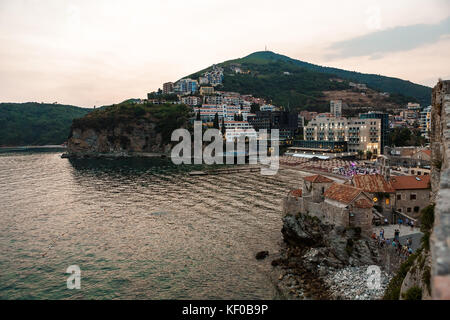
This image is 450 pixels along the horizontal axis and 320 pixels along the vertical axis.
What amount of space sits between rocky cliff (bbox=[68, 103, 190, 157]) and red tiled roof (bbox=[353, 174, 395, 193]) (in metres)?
123

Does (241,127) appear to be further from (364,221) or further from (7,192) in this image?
(364,221)

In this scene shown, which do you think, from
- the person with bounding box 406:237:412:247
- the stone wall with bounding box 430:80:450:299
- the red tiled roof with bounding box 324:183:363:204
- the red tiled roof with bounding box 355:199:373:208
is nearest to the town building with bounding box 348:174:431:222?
the red tiled roof with bounding box 324:183:363:204

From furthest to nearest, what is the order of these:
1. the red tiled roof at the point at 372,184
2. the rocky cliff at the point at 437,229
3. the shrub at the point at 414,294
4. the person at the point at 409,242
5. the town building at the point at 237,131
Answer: the town building at the point at 237,131 < the red tiled roof at the point at 372,184 < the person at the point at 409,242 < the shrub at the point at 414,294 < the rocky cliff at the point at 437,229

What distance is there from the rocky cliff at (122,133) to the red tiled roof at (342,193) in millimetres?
125983

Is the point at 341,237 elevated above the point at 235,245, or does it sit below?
above

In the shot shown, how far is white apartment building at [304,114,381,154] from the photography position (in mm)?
111875

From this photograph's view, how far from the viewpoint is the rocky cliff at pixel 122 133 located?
154 meters

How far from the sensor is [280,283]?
25.1 metres

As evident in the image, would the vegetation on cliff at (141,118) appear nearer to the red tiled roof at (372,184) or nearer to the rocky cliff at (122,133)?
the rocky cliff at (122,133)

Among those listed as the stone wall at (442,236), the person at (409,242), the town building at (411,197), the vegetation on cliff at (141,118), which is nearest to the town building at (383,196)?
the town building at (411,197)

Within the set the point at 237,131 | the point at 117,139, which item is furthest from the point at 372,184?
the point at 117,139

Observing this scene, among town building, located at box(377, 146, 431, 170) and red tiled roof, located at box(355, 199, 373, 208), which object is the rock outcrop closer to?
red tiled roof, located at box(355, 199, 373, 208)
